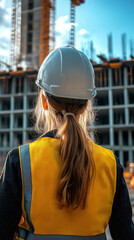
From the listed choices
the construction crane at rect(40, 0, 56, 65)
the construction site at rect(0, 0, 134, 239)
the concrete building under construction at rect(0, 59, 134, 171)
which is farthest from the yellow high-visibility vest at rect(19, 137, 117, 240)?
the construction crane at rect(40, 0, 56, 65)

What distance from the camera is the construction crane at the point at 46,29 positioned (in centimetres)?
4688

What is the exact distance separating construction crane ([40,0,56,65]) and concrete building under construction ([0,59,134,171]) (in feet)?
31.0

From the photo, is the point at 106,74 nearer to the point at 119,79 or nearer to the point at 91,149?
the point at 119,79

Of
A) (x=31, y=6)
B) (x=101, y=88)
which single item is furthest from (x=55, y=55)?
(x=31, y=6)

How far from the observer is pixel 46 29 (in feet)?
156

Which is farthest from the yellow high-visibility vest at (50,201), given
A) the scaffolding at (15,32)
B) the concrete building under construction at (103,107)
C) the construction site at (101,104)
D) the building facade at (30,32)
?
the scaffolding at (15,32)

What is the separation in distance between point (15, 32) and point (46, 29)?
6881 millimetres

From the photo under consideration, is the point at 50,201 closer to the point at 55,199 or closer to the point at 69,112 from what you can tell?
the point at 55,199

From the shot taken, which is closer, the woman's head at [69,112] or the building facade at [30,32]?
the woman's head at [69,112]

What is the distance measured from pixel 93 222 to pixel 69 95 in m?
0.58

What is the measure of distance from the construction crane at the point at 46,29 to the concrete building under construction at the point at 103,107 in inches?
372

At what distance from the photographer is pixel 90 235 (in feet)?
3.51

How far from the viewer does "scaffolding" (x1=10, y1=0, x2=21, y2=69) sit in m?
49.3

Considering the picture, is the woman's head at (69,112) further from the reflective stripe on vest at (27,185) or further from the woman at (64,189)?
the reflective stripe on vest at (27,185)
